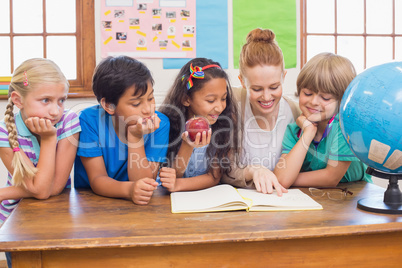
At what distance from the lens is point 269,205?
1.30 m

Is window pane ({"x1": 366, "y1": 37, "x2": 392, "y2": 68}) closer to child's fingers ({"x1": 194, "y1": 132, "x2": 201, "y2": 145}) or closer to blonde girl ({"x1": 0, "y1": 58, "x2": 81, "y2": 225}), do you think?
child's fingers ({"x1": 194, "y1": 132, "x2": 201, "y2": 145})

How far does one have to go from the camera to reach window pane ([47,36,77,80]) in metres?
3.29

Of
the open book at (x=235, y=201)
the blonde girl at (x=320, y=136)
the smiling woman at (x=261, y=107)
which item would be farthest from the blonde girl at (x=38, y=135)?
the blonde girl at (x=320, y=136)

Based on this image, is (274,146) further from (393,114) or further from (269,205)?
(393,114)

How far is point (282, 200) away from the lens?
1.37 metres

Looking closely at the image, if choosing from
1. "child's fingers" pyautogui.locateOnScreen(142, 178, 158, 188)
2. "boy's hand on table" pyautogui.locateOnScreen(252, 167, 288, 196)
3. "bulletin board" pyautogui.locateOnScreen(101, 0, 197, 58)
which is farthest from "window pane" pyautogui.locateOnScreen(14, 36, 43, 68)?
"boy's hand on table" pyautogui.locateOnScreen(252, 167, 288, 196)

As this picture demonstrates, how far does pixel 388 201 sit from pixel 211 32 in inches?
89.6

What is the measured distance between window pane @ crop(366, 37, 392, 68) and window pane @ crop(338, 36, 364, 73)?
80 millimetres

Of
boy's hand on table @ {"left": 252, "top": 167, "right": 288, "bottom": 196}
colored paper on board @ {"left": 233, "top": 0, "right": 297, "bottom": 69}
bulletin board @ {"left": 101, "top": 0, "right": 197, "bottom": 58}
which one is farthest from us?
colored paper on board @ {"left": 233, "top": 0, "right": 297, "bottom": 69}

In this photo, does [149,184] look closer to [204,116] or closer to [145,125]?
[145,125]

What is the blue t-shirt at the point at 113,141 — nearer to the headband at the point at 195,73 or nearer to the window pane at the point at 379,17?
the headband at the point at 195,73

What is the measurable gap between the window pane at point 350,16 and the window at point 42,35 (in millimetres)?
Result: 2349

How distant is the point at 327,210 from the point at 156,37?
231 centimetres

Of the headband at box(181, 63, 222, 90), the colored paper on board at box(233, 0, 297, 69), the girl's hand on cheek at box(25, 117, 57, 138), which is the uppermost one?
the colored paper on board at box(233, 0, 297, 69)
